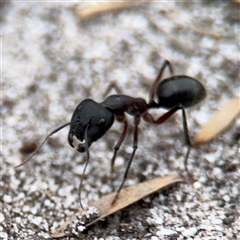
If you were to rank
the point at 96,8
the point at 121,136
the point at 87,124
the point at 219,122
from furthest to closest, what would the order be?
the point at 96,8 < the point at 219,122 < the point at 121,136 < the point at 87,124

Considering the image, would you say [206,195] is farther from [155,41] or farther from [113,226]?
[155,41]

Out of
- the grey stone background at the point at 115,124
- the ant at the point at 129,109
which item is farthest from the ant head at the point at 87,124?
the grey stone background at the point at 115,124

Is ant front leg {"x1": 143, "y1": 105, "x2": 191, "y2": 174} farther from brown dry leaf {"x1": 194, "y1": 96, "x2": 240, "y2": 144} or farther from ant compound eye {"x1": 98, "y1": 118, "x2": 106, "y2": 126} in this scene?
ant compound eye {"x1": 98, "y1": 118, "x2": 106, "y2": 126}

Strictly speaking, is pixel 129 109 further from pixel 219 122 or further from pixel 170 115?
pixel 219 122

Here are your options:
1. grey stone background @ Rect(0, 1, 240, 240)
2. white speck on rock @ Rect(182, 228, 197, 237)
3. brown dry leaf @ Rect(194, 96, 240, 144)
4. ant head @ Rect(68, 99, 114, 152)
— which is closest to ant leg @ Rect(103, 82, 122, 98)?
grey stone background @ Rect(0, 1, 240, 240)

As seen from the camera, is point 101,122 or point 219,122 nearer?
point 101,122

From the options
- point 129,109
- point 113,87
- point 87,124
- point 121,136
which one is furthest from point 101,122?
point 113,87
